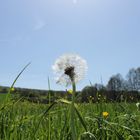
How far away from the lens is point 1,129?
6.46 feet

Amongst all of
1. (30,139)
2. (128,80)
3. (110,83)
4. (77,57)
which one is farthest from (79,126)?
(128,80)

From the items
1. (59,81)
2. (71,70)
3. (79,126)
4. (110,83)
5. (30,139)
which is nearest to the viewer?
(71,70)

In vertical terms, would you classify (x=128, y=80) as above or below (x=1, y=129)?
above

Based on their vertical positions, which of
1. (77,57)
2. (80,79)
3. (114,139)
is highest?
(77,57)

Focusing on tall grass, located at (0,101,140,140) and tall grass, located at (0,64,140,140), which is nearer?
tall grass, located at (0,64,140,140)

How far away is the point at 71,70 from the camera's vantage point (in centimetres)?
113

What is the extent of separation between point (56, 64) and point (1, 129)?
845mm

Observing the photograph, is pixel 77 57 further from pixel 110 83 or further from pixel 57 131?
pixel 110 83

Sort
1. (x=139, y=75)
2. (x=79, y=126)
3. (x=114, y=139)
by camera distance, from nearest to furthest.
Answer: (x=114, y=139) → (x=79, y=126) → (x=139, y=75)

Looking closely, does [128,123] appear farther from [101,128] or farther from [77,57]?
[77,57]

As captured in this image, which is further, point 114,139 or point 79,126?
point 79,126

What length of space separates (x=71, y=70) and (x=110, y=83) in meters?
73.5

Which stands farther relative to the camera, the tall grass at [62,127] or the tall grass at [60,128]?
the tall grass at [60,128]

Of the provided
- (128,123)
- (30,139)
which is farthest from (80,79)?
(128,123)
